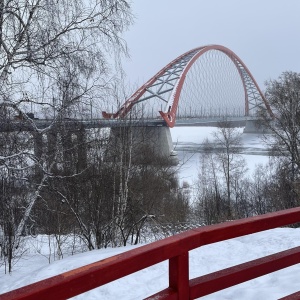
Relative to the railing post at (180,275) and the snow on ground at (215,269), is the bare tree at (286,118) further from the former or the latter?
the railing post at (180,275)

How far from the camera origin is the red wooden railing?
110cm

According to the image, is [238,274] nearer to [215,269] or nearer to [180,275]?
[180,275]

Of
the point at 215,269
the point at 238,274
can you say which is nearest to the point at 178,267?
the point at 238,274

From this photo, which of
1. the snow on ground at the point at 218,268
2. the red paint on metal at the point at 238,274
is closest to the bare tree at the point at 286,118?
the snow on ground at the point at 218,268

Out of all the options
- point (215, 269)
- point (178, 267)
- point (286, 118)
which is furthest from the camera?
point (286, 118)

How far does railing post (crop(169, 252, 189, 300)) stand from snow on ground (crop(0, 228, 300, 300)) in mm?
1662

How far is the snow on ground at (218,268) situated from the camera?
10.0 feet

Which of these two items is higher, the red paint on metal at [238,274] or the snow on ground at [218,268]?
the red paint on metal at [238,274]

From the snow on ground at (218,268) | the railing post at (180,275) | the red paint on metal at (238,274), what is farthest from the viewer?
the snow on ground at (218,268)

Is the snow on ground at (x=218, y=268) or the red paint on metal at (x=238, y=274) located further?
the snow on ground at (x=218, y=268)

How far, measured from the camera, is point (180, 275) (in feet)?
4.78

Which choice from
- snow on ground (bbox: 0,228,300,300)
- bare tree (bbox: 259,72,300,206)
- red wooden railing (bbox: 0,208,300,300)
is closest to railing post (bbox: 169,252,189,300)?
red wooden railing (bbox: 0,208,300,300)

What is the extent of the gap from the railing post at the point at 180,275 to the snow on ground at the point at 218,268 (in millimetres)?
1662

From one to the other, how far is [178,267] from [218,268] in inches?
144
